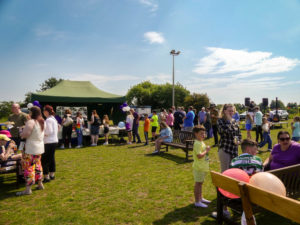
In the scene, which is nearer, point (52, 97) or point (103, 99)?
point (52, 97)

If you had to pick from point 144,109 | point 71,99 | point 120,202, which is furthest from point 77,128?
point 144,109

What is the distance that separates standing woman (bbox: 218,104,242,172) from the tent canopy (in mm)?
9943

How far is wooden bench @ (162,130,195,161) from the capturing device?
6.58 m

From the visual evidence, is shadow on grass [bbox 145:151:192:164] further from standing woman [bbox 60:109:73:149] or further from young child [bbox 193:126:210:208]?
standing woman [bbox 60:109:73:149]

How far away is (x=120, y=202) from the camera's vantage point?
143 inches

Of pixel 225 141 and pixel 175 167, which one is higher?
pixel 225 141

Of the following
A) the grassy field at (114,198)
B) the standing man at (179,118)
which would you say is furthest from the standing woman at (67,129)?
the standing man at (179,118)

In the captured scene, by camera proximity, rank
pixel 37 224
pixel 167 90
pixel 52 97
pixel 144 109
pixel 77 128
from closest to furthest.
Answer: pixel 37 224, pixel 77 128, pixel 52 97, pixel 144 109, pixel 167 90

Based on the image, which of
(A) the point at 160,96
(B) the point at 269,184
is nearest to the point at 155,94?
(A) the point at 160,96

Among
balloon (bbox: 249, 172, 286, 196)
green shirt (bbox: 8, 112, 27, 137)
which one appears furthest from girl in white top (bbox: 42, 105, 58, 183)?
balloon (bbox: 249, 172, 286, 196)

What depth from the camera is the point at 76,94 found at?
40.4 ft

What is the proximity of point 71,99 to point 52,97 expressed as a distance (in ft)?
3.38

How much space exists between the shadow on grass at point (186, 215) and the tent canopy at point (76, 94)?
10104 millimetres

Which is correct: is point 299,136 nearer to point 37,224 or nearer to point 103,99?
point 37,224
